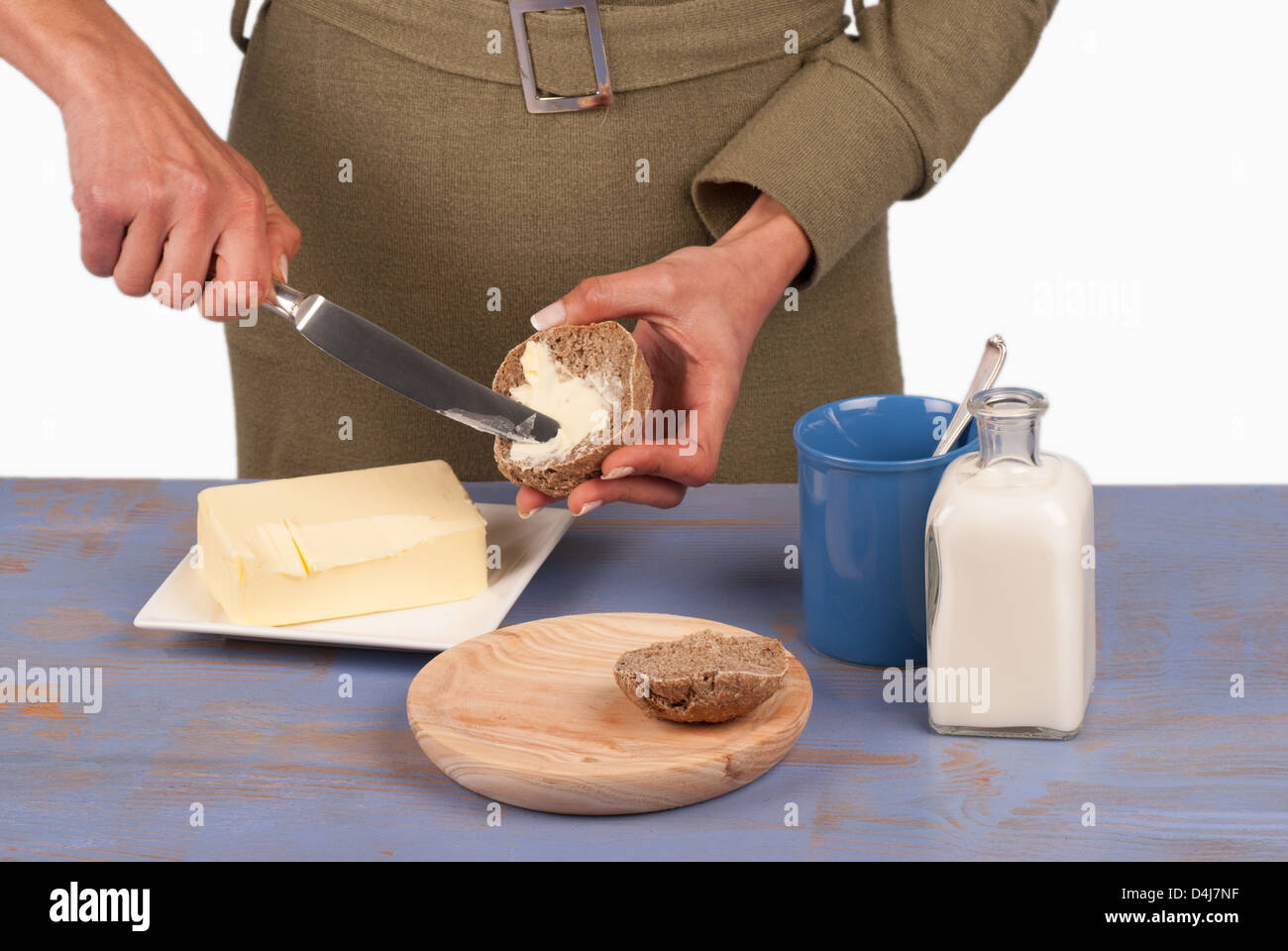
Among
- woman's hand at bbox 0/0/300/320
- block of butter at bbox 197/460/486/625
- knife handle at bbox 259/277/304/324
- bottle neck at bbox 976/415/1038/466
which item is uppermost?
woman's hand at bbox 0/0/300/320

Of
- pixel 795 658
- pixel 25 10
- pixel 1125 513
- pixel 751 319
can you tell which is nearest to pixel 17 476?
pixel 25 10

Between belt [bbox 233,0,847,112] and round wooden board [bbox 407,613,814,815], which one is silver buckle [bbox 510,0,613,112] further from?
round wooden board [bbox 407,613,814,815]

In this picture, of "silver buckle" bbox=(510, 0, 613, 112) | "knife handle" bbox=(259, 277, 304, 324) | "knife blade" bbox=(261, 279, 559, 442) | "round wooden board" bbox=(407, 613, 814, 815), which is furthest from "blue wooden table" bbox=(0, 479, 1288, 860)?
"silver buckle" bbox=(510, 0, 613, 112)

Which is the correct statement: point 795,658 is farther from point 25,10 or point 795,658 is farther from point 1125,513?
point 25,10

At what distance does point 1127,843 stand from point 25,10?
1314 mm

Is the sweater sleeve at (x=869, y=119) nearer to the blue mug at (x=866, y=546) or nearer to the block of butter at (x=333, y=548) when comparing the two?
the blue mug at (x=866, y=546)

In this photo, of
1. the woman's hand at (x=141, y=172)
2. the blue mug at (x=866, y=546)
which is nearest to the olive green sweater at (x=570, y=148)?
the woman's hand at (x=141, y=172)

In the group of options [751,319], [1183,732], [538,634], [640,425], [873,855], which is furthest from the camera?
[751,319]

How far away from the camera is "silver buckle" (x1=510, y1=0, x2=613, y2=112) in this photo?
1.66 m

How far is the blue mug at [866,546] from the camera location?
1.20 m

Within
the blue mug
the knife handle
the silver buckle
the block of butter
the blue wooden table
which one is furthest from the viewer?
the silver buckle

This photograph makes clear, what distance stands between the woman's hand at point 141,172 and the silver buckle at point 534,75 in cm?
37

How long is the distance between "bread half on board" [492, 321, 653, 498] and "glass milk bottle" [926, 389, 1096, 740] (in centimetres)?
38

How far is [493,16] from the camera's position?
1.67 meters
